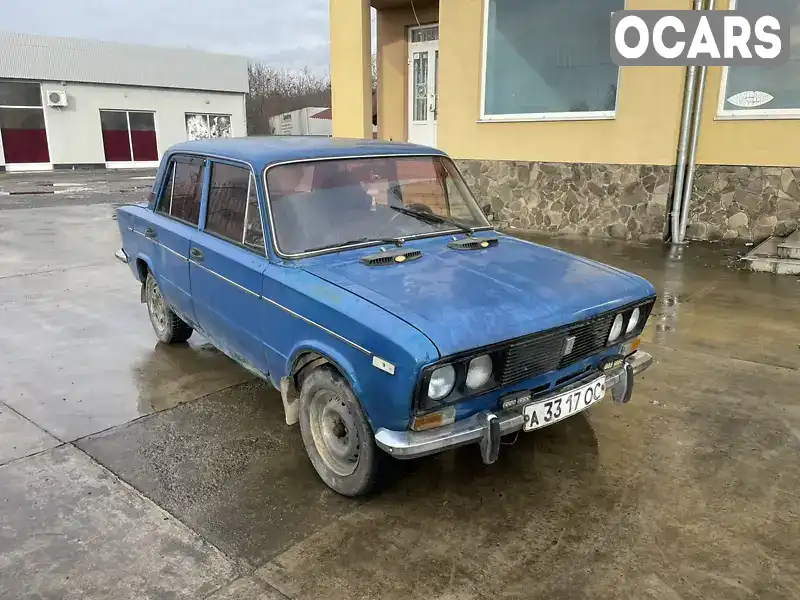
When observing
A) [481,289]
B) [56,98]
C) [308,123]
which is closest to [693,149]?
[481,289]

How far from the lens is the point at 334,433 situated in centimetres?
319

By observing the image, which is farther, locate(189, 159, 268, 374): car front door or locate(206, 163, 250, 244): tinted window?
locate(206, 163, 250, 244): tinted window

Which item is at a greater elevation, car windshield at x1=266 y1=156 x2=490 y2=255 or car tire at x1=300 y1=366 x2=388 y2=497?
car windshield at x1=266 y1=156 x2=490 y2=255

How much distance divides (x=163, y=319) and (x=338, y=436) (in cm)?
278

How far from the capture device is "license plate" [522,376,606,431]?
2899 millimetres

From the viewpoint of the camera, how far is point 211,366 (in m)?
4.91

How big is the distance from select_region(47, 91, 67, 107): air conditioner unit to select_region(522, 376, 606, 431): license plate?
33.1 meters

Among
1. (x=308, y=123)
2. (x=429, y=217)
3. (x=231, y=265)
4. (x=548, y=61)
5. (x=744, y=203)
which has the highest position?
(x=548, y=61)

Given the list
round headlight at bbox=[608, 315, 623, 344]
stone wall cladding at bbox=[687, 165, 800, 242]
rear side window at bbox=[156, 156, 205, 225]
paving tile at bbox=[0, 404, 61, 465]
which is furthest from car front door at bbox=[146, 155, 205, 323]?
stone wall cladding at bbox=[687, 165, 800, 242]

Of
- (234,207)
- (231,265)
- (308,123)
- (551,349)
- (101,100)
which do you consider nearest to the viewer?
(551,349)

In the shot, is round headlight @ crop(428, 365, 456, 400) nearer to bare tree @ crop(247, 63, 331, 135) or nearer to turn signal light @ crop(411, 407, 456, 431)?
turn signal light @ crop(411, 407, 456, 431)

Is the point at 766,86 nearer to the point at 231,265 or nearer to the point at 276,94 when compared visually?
the point at 231,265

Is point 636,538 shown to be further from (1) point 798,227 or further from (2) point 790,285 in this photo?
(1) point 798,227

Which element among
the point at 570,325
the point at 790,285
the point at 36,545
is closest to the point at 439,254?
the point at 570,325
